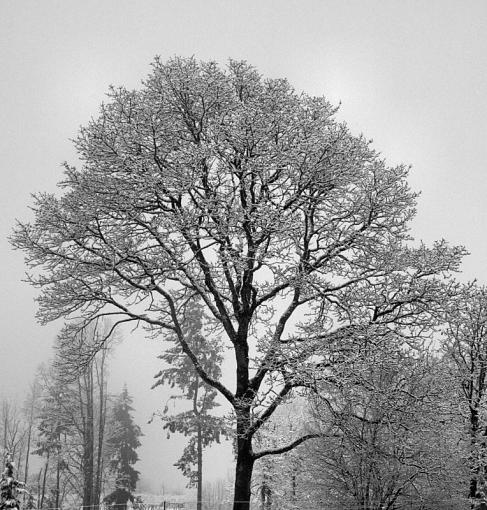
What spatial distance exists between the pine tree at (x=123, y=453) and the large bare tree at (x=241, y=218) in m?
21.7

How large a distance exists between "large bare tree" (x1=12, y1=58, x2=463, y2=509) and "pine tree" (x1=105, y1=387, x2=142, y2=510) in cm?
2172

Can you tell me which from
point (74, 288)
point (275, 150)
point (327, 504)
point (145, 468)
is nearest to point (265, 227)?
point (275, 150)

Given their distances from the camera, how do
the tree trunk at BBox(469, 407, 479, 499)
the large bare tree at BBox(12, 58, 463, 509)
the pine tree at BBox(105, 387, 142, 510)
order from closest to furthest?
the large bare tree at BBox(12, 58, 463, 509) → the tree trunk at BBox(469, 407, 479, 499) → the pine tree at BBox(105, 387, 142, 510)

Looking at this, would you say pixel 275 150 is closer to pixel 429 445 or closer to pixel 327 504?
pixel 429 445

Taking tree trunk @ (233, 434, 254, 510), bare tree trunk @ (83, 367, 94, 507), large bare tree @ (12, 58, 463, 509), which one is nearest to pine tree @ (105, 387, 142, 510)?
bare tree trunk @ (83, 367, 94, 507)

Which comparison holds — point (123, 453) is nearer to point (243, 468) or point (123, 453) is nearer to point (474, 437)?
point (474, 437)

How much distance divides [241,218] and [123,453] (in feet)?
88.2

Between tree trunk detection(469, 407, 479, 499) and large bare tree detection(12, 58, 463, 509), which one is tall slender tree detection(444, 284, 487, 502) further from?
large bare tree detection(12, 58, 463, 509)

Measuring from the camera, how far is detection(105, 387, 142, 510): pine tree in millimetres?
29406

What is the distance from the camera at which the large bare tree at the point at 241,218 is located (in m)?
10.2

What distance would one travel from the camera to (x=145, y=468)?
15925cm

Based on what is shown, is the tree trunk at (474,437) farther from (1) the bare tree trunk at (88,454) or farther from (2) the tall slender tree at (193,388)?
(1) the bare tree trunk at (88,454)

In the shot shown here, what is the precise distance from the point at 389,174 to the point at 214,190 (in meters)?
4.09

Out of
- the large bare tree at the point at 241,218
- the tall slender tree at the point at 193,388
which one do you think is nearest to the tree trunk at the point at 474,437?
the large bare tree at the point at 241,218
